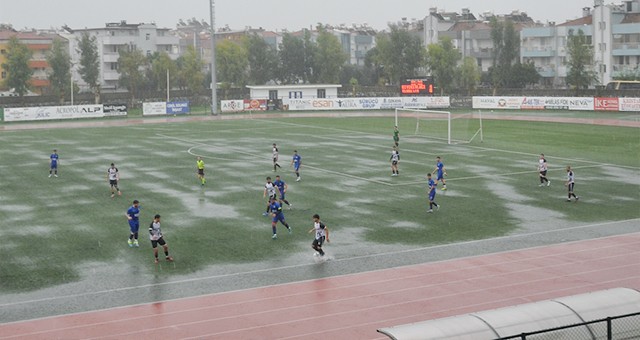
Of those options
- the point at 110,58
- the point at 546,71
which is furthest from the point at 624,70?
the point at 110,58

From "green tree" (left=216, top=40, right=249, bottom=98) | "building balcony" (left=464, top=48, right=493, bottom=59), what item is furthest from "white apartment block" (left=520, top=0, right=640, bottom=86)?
"green tree" (left=216, top=40, right=249, bottom=98)

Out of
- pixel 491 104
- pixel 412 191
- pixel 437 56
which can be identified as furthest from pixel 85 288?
pixel 437 56

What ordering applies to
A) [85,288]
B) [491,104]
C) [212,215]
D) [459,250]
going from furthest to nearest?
1. [491,104]
2. [212,215]
3. [459,250]
4. [85,288]

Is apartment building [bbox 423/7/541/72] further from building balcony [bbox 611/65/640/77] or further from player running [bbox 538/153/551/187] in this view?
player running [bbox 538/153/551/187]

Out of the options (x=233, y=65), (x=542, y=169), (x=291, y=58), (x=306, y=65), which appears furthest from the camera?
(x=306, y=65)

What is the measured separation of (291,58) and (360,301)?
122102 mm

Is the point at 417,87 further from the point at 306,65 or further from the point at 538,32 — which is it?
the point at 306,65

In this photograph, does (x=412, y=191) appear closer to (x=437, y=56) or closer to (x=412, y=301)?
(x=412, y=301)

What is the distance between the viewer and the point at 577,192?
4094 cm

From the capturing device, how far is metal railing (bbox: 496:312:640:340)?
1617 cm

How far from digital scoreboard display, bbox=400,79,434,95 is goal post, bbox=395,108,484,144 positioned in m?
18.3

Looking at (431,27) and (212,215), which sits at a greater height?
(431,27)

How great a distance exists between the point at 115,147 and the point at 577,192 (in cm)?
3456

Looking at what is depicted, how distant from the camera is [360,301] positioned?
2447cm
